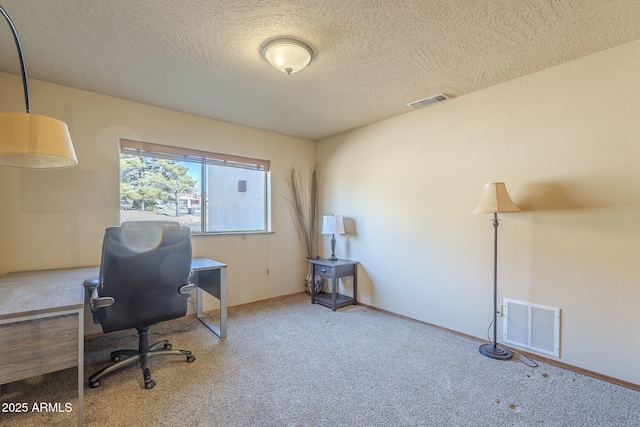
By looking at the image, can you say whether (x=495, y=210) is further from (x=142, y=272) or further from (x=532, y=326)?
(x=142, y=272)

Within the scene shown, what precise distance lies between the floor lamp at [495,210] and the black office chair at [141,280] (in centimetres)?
240

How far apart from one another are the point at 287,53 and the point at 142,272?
1.82 metres

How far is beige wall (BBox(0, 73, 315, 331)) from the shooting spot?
8.18 ft

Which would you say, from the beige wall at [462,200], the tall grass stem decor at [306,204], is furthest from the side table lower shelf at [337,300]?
the tall grass stem decor at [306,204]

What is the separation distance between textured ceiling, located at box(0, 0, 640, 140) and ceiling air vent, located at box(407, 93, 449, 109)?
3.6 inches

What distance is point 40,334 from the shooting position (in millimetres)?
1501

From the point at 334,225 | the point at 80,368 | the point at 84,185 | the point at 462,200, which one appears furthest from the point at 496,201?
the point at 84,185

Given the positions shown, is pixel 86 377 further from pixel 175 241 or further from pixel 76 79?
pixel 76 79

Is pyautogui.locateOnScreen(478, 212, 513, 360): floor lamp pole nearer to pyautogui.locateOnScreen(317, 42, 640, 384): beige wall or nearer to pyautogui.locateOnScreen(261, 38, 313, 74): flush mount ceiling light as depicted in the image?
pyautogui.locateOnScreen(317, 42, 640, 384): beige wall

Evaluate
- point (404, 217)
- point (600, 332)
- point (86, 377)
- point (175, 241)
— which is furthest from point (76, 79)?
point (600, 332)

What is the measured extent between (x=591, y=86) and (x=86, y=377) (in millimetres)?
4355

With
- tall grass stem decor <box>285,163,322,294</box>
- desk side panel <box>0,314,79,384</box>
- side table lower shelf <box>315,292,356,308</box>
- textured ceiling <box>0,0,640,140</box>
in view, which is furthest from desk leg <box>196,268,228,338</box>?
textured ceiling <box>0,0,640,140</box>

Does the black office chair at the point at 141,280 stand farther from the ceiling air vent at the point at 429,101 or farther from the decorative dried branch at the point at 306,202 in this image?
the ceiling air vent at the point at 429,101

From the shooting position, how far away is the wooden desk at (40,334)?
143cm
